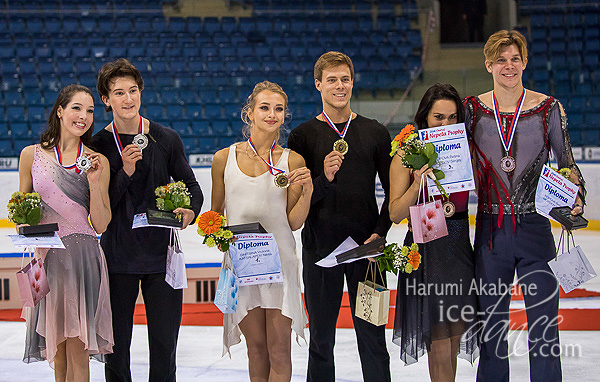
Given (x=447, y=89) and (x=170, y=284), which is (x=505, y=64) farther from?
(x=170, y=284)

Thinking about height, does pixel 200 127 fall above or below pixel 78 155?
above

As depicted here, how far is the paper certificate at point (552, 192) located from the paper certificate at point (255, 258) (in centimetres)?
116

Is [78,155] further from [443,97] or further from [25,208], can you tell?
[443,97]

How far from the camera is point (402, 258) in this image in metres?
2.75

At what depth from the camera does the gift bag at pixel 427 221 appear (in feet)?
8.75

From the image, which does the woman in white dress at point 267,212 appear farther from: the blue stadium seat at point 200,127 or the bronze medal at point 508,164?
the blue stadium seat at point 200,127

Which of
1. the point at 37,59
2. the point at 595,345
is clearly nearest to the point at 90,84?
the point at 37,59

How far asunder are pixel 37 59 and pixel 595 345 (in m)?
11.2

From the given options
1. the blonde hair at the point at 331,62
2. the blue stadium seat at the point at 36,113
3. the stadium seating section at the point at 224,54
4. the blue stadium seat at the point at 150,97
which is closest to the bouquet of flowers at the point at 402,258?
the blonde hair at the point at 331,62

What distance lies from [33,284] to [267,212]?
3.44 ft

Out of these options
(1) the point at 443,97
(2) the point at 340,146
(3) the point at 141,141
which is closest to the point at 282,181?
(2) the point at 340,146

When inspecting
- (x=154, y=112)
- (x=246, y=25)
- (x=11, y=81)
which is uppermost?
(x=246, y=25)

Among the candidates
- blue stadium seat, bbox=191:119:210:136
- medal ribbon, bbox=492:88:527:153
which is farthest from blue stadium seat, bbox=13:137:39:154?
medal ribbon, bbox=492:88:527:153

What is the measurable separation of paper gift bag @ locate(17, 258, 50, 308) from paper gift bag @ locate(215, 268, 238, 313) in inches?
29.7
